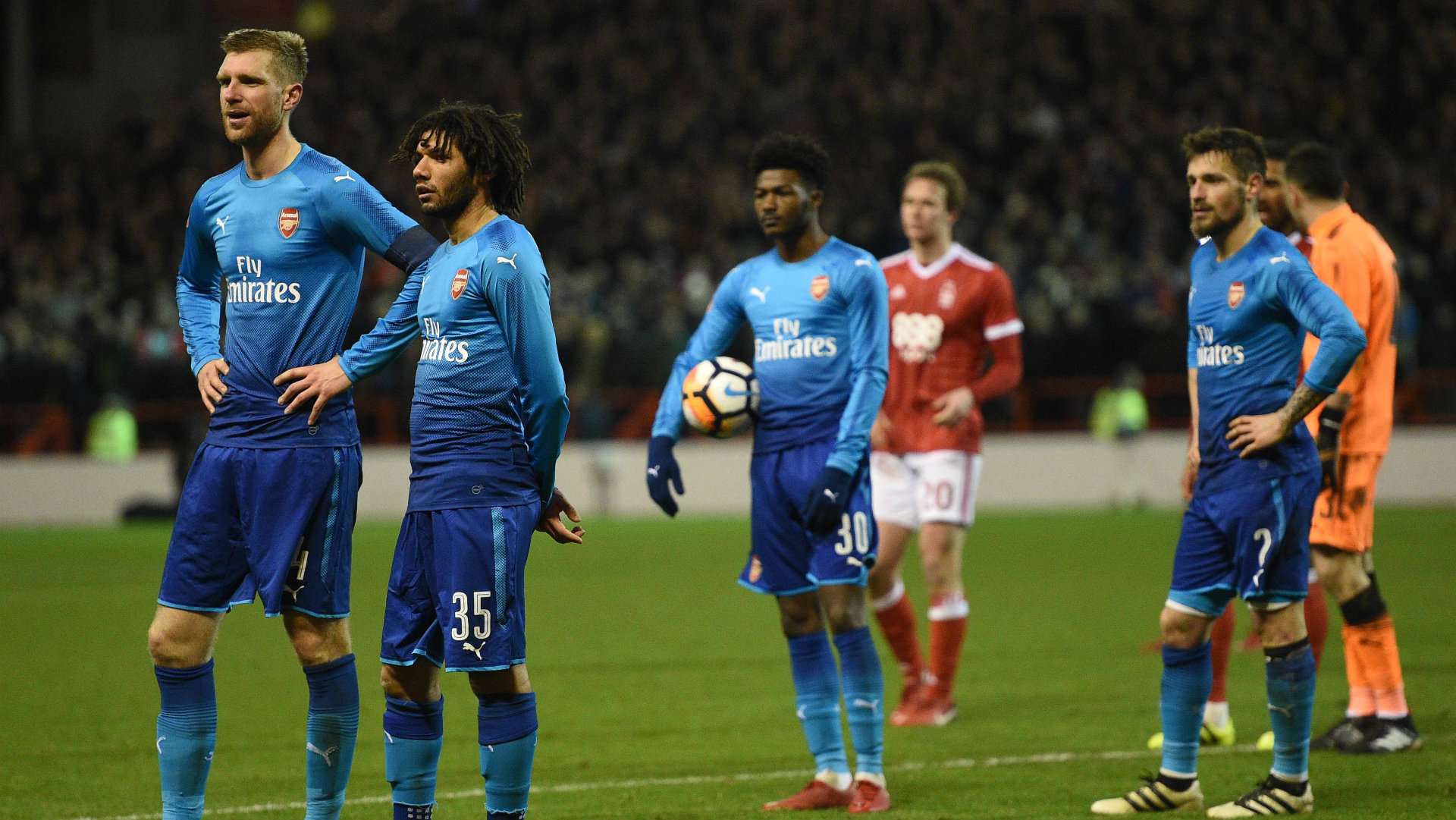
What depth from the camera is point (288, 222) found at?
5.12 meters

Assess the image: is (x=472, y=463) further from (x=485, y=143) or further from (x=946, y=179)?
(x=946, y=179)

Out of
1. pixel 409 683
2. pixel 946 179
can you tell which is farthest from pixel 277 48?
pixel 946 179

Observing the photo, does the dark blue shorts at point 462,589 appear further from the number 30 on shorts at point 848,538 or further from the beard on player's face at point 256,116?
the number 30 on shorts at point 848,538

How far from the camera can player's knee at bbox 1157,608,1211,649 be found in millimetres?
5902

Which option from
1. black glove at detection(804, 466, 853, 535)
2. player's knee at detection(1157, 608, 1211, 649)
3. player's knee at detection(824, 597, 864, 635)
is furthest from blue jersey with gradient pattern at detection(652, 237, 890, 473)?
player's knee at detection(1157, 608, 1211, 649)

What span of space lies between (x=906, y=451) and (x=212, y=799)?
148 inches

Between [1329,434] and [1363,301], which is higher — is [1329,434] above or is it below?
below

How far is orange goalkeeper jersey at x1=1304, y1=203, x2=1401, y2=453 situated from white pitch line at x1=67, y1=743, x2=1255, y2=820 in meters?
1.43

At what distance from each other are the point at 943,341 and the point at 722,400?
7.98ft

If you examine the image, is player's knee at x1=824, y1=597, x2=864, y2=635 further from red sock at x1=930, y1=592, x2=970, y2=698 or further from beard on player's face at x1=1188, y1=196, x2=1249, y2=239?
red sock at x1=930, y1=592, x2=970, y2=698

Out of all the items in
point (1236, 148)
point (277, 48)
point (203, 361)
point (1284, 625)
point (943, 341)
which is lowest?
point (1284, 625)

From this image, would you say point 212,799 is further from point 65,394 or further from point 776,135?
point 65,394

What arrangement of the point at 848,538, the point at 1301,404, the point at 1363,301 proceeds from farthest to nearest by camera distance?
the point at 1363,301 < the point at 848,538 < the point at 1301,404

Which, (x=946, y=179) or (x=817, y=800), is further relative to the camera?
(x=946, y=179)
